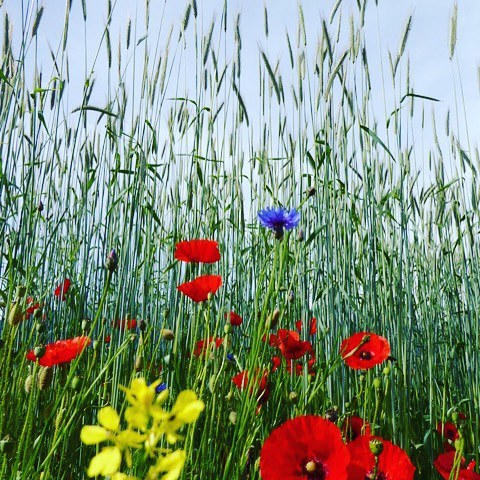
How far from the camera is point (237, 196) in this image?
4.33 feet

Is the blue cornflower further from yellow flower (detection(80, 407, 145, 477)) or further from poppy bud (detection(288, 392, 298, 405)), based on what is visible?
yellow flower (detection(80, 407, 145, 477))

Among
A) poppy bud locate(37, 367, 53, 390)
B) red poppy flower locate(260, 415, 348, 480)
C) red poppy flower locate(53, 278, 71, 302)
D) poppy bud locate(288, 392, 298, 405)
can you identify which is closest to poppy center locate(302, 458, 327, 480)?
red poppy flower locate(260, 415, 348, 480)

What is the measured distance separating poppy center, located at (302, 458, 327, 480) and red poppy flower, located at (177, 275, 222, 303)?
0.33 meters

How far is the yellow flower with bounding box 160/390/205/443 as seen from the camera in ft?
0.92

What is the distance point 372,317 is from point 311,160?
0.37 meters

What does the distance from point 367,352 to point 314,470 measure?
0.30 m

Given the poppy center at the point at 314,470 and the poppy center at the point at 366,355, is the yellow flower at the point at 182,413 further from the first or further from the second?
the poppy center at the point at 366,355

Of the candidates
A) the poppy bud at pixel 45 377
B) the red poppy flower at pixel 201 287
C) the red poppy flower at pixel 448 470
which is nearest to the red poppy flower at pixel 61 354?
the poppy bud at pixel 45 377

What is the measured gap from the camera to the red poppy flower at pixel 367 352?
0.85 metres

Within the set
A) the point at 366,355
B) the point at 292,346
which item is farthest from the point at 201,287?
the point at 366,355

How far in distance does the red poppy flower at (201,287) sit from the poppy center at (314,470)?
33 centimetres

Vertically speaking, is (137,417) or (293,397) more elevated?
(137,417)

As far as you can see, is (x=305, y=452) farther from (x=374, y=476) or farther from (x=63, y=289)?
(x=63, y=289)

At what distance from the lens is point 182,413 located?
0.93 ft
